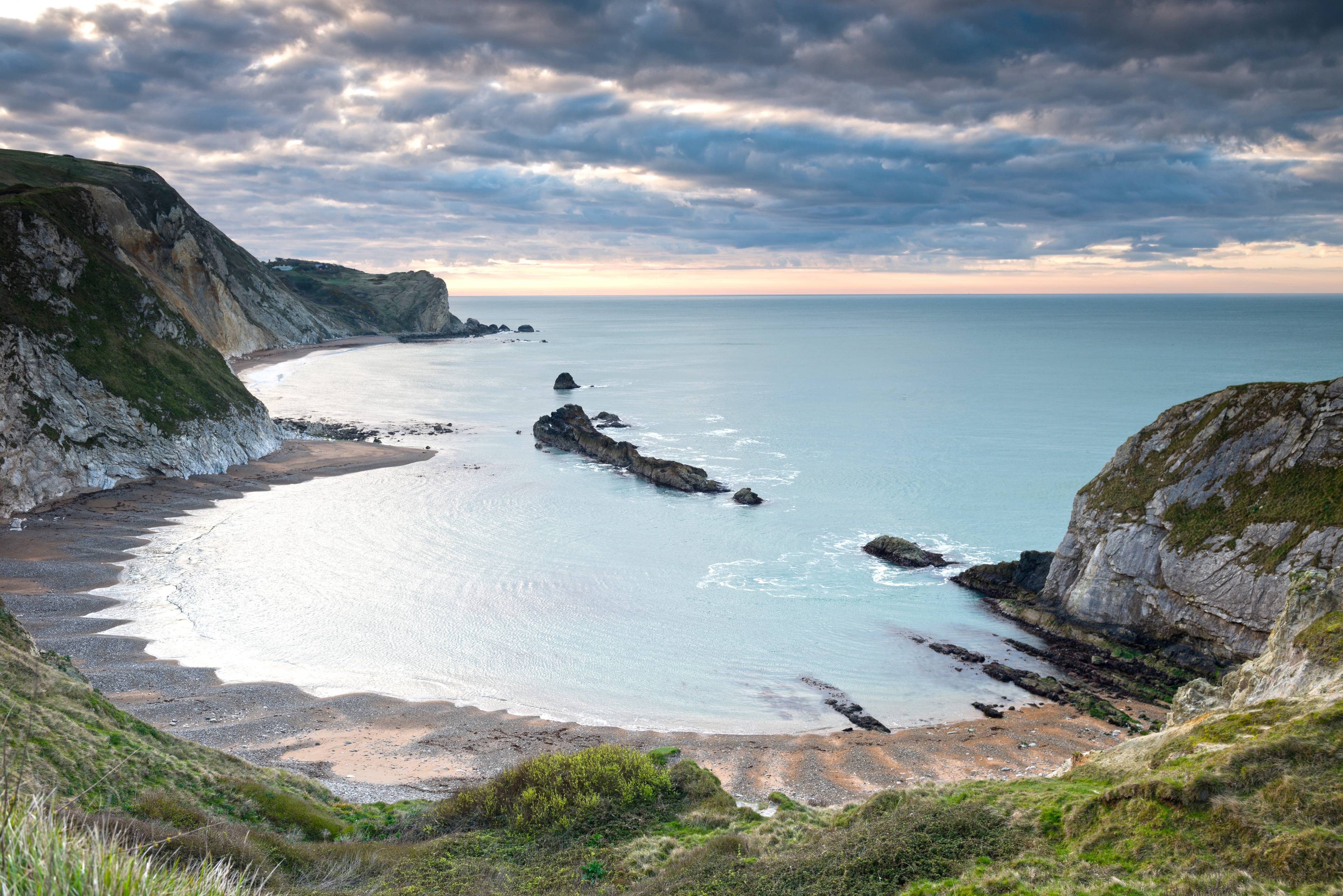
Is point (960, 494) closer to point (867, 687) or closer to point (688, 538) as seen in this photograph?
point (688, 538)

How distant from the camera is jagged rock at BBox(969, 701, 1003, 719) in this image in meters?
26.2

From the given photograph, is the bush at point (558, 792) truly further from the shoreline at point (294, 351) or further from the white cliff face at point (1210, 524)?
the shoreline at point (294, 351)

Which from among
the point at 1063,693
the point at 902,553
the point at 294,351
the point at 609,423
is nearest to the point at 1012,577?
the point at 902,553

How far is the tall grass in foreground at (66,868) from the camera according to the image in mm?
4375

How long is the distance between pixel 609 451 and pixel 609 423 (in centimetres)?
1482

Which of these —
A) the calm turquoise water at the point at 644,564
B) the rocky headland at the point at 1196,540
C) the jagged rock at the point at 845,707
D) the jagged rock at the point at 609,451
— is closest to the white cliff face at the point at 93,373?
the calm turquoise water at the point at 644,564

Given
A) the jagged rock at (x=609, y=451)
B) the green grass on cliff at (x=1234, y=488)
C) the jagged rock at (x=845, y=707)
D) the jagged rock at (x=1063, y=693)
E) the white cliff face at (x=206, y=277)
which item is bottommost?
the jagged rock at (x=845, y=707)

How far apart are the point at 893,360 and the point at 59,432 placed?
130846mm

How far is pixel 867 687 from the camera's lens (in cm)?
2880

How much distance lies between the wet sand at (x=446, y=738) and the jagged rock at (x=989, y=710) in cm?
25

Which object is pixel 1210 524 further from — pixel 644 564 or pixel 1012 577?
pixel 644 564

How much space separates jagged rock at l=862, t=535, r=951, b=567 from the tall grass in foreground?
127 ft

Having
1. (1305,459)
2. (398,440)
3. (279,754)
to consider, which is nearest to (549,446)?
(398,440)

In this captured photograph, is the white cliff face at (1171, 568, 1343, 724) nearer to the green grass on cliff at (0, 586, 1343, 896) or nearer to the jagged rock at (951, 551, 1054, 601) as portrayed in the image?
the green grass on cliff at (0, 586, 1343, 896)
